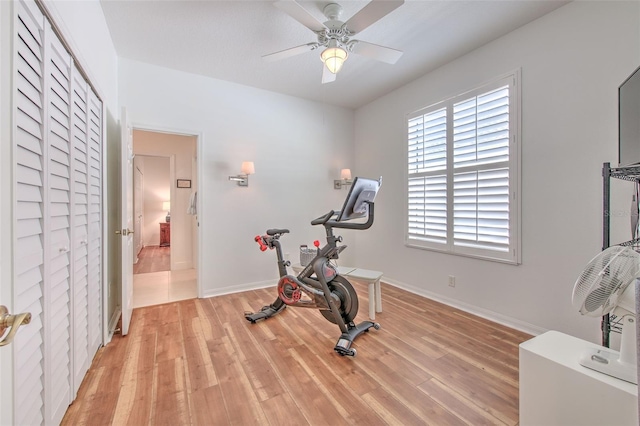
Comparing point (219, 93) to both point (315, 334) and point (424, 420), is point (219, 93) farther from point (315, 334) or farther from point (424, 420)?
point (424, 420)

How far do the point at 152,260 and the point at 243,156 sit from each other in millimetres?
3813

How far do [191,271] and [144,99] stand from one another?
2927 millimetres

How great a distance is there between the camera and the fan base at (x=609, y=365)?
43.9 inches

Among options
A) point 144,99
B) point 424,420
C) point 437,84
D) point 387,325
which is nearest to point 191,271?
point 144,99

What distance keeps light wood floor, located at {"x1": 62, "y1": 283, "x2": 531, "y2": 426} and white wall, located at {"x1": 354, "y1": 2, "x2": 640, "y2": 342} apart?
373mm

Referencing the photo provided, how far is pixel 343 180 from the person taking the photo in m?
4.47

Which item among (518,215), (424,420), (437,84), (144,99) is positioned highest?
(437,84)

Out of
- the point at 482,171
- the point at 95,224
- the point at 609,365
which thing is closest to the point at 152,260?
the point at 95,224

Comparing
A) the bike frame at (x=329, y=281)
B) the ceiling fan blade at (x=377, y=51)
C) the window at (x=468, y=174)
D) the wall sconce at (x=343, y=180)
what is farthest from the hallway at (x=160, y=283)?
the ceiling fan blade at (x=377, y=51)

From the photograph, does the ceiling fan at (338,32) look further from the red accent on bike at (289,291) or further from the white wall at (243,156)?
the red accent on bike at (289,291)

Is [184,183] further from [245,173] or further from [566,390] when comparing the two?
[566,390]

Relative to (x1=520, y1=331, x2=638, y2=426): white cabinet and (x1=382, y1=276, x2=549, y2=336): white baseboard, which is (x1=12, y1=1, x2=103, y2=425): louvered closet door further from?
(x1=382, y1=276, x2=549, y2=336): white baseboard

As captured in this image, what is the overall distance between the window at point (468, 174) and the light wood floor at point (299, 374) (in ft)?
2.74

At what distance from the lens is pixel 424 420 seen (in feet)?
4.88
